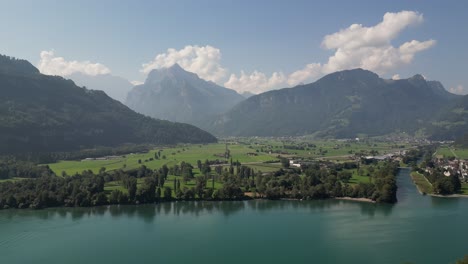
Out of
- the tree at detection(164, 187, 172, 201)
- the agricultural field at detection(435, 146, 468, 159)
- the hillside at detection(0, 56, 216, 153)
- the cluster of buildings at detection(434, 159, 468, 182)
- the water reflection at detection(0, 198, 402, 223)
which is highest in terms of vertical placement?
the hillside at detection(0, 56, 216, 153)

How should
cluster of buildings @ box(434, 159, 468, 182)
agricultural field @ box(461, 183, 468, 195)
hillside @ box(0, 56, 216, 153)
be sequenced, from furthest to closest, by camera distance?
1. hillside @ box(0, 56, 216, 153)
2. cluster of buildings @ box(434, 159, 468, 182)
3. agricultural field @ box(461, 183, 468, 195)

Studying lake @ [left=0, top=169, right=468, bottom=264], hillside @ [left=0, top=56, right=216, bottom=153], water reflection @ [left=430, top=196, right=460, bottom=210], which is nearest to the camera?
lake @ [left=0, top=169, right=468, bottom=264]

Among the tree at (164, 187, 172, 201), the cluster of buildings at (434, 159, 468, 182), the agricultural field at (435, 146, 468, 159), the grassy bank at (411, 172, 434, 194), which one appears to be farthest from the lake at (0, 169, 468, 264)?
the agricultural field at (435, 146, 468, 159)

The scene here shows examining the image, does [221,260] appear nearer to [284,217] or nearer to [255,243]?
[255,243]

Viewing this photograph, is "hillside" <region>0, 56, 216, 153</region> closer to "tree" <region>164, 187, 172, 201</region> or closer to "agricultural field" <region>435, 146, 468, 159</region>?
"tree" <region>164, 187, 172, 201</region>

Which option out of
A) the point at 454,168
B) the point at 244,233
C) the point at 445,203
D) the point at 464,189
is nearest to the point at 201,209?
the point at 244,233

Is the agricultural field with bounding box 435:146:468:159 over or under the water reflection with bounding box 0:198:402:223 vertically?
over
